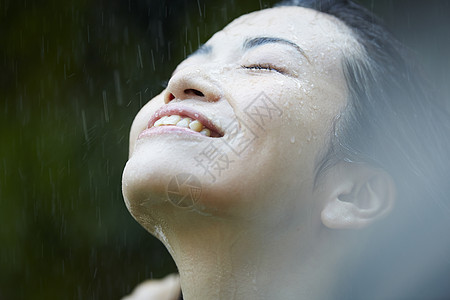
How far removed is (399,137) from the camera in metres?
1.79

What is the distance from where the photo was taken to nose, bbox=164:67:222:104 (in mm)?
1586

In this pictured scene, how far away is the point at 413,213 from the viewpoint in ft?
6.06

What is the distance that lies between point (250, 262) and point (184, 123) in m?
0.45

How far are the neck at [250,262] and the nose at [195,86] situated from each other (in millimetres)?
378

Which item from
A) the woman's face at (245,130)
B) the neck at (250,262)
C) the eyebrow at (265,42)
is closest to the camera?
the woman's face at (245,130)

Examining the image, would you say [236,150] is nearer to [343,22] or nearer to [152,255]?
[343,22]

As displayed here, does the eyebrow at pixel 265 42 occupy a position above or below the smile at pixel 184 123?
above

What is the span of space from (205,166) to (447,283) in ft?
3.36

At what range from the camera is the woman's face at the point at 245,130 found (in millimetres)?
1487

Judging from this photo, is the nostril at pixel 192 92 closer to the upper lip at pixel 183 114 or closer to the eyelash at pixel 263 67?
the upper lip at pixel 183 114

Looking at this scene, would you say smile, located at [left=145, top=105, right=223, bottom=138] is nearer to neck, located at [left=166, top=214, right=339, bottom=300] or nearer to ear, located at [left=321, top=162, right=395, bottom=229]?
neck, located at [left=166, top=214, right=339, bottom=300]

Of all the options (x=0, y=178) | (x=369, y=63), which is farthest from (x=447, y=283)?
(x=0, y=178)

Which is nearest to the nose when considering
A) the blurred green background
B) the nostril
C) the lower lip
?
the nostril

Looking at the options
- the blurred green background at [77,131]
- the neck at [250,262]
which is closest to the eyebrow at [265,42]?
the neck at [250,262]
